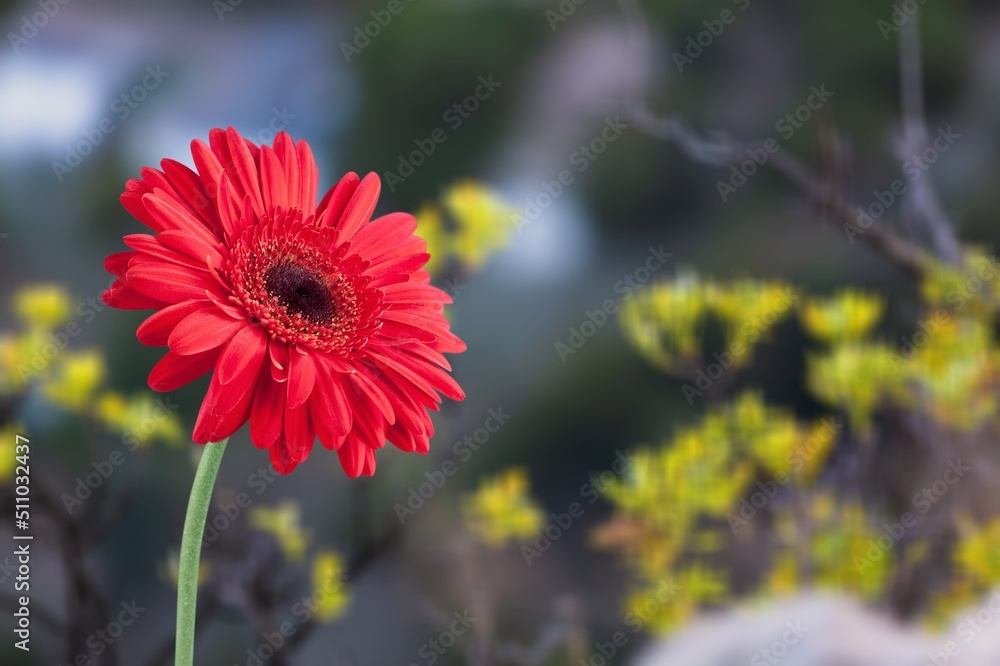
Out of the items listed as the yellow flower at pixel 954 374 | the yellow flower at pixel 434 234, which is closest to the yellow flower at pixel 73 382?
the yellow flower at pixel 434 234

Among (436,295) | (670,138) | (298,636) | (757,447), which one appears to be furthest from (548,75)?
(436,295)

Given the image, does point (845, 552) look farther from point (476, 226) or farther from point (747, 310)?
point (476, 226)

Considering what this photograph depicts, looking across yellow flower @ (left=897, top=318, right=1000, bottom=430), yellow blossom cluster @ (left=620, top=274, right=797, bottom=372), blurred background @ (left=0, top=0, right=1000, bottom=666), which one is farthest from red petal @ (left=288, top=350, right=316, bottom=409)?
yellow flower @ (left=897, top=318, right=1000, bottom=430)

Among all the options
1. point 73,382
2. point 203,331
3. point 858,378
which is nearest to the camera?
point 203,331

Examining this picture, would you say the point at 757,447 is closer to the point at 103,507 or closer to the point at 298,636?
the point at 298,636

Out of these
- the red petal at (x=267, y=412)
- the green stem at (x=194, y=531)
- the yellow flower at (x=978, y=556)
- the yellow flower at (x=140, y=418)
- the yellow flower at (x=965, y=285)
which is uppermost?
the yellow flower at (x=965, y=285)

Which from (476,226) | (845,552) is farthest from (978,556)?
(476,226)

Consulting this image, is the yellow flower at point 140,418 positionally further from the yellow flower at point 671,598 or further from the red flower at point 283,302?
the red flower at point 283,302
